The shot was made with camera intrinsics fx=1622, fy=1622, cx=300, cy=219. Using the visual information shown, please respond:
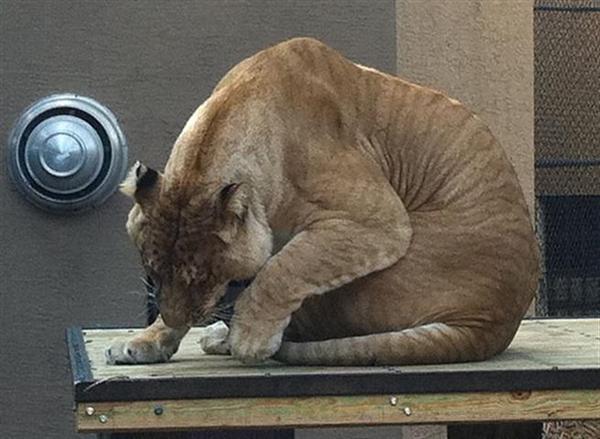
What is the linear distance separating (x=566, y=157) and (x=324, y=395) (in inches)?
197

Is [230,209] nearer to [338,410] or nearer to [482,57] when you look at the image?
[338,410]

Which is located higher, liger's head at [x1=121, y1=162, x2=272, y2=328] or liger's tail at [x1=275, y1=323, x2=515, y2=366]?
liger's head at [x1=121, y1=162, x2=272, y2=328]

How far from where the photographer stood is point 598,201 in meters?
8.89

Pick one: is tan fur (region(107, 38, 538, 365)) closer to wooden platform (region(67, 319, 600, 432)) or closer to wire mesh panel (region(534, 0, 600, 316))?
wooden platform (region(67, 319, 600, 432))

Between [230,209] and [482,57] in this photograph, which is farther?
[482,57]

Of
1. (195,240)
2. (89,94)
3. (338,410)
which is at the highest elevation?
(89,94)

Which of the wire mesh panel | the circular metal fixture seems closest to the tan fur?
the circular metal fixture

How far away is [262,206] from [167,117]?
278 centimetres

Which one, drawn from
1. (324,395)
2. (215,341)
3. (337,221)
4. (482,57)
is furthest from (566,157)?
(324,395)

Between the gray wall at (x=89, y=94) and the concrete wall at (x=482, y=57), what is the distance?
2.06ft

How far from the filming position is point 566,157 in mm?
8867

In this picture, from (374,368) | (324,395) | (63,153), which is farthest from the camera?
(63,153)

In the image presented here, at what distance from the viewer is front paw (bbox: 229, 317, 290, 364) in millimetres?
4398

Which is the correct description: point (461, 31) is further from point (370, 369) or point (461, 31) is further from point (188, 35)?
point (370, 369)
